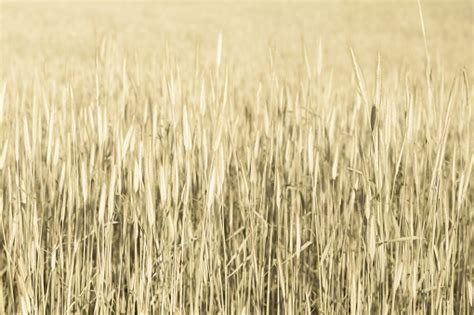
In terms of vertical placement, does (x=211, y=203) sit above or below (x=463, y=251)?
above

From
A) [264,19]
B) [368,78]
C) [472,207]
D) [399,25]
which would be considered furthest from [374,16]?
[472,207]

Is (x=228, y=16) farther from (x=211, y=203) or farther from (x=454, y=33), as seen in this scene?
(x=211, y=203)

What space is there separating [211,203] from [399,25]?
9.05 meters

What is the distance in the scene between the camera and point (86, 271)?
1.28 m

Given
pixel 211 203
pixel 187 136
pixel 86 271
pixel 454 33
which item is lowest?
pixel 86 271

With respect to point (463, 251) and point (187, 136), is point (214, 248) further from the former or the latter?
point (463, 251)

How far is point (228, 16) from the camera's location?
10.5m

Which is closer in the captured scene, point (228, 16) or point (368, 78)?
point (368, 78)

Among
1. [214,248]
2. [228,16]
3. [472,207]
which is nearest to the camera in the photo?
[214,248]

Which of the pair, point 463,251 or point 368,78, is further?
point 368,78

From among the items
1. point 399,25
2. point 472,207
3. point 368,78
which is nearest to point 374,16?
point 399,25

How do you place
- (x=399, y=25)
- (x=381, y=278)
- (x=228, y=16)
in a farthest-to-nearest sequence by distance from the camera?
(x=228, y=16) → (x=399, y=25) → (x=381, y=278)

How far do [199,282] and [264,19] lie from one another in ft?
29.8

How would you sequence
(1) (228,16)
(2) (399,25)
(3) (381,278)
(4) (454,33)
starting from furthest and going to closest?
(1) (228,16), (2) (399,25), (4) (454,33), (3) (381,278)
